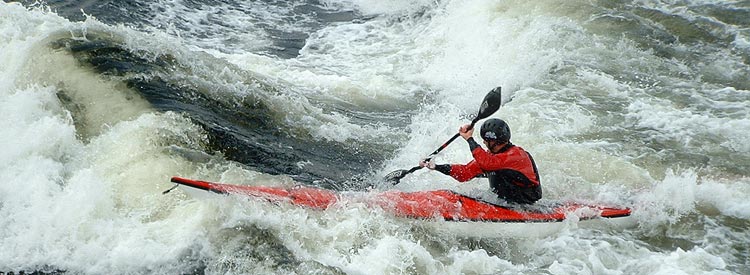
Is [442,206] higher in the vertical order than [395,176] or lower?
higher

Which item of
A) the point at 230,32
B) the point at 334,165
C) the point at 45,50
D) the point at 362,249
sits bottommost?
the point at 230,32

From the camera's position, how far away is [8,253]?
4.54m

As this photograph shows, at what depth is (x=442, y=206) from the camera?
5.51 m

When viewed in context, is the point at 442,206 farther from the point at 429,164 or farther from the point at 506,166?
the point at 506,166

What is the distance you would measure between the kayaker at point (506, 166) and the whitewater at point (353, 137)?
0.92ft

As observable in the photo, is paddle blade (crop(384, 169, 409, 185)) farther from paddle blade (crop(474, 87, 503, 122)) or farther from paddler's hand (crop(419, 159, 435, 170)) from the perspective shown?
paddle blade (crop(474, 87, 503, 122))

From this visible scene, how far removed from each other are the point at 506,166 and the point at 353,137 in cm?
233

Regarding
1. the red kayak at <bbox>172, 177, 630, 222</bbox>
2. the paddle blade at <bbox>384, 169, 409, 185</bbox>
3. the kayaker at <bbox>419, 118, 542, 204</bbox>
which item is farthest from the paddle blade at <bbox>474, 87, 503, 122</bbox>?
the red kayak at <bbox>172, 177, 630, 222</bbox>

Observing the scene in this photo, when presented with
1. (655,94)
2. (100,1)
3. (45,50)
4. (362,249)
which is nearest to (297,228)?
(362,249)

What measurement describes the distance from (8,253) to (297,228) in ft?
6.55

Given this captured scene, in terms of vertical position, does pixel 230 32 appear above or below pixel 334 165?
below

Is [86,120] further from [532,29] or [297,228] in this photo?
[532,29]

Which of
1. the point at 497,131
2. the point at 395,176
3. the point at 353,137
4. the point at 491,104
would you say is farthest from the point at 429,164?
the point at 353,137

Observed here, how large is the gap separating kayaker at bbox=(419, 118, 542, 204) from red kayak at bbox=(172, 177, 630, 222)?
14 centimetres
